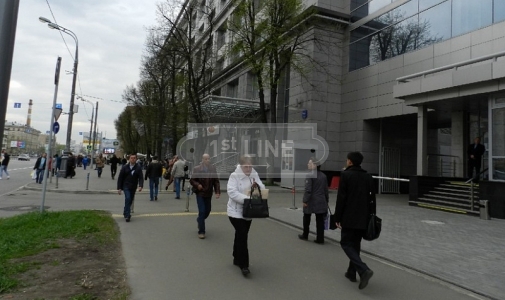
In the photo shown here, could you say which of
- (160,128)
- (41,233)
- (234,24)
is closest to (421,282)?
(41,233)

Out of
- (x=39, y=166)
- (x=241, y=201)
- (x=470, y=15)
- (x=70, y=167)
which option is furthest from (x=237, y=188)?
(x=70, y=167)

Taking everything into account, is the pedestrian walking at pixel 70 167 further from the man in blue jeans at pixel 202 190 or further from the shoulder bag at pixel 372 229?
the shoulder bag at pixel 372 229

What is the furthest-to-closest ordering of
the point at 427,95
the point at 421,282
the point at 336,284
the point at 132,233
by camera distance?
the point at 427,95, the point at 132,233, the point at 421,282, the point at 336,284

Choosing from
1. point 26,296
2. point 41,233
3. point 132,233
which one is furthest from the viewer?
point 132,233

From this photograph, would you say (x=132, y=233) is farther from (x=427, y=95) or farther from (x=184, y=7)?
(x=184, y=7)

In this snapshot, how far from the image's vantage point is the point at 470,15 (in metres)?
17.4

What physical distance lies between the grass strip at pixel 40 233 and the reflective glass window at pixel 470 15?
1840cm

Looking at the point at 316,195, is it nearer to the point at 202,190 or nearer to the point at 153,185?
the point at 202,190

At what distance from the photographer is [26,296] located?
3922 mm

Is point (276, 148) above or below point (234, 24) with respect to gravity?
below

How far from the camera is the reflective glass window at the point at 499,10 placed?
1589 cm

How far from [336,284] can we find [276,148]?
20309 mm

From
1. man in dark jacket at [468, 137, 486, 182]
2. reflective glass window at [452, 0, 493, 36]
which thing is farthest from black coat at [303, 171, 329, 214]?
reflective glass window at [452, 0, 493, 36]

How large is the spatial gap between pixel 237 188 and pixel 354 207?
1.72 meters
